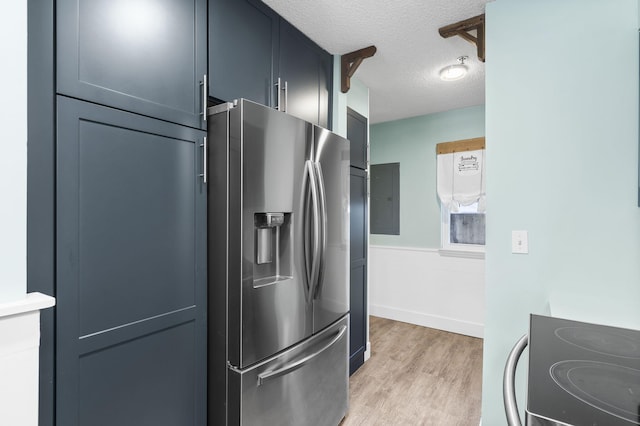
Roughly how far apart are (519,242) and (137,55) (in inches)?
74.6

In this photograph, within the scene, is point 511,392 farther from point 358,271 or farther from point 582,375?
point 358,271

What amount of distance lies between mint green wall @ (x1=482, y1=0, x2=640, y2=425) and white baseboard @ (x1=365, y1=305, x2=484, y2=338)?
1911mm

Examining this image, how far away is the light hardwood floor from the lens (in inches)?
82.2

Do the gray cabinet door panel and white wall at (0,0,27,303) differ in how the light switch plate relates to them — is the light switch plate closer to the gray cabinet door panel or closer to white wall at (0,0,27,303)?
the gray cabinet door panel

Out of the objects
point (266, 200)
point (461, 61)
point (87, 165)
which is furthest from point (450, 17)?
point (87, 165)

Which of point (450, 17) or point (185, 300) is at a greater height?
point (450, 17)

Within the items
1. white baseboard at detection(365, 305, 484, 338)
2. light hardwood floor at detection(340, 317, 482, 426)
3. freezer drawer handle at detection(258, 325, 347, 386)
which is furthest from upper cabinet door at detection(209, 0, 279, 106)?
white baseboard at detection(365, 305, 484, 338)

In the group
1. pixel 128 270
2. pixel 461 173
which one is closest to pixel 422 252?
pixel 461 173

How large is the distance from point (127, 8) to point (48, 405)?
4.51 ft

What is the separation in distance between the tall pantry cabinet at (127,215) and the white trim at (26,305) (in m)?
0.14

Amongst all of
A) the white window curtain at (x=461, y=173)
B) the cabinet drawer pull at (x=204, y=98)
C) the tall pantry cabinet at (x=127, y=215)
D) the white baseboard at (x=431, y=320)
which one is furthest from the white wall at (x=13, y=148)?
the white baseboard at (x=431, y=320)

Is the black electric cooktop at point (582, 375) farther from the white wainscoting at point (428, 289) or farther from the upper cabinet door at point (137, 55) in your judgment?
the white wainscoting at point (428, 289)

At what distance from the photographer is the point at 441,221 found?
12.2 ft

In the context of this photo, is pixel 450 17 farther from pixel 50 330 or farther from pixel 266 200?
pixel 50 330
